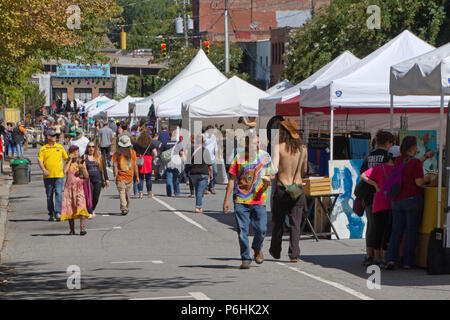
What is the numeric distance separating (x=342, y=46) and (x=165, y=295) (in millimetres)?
33053

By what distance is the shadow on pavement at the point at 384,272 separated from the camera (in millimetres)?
10227

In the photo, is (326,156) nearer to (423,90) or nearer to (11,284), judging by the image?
(423,90)

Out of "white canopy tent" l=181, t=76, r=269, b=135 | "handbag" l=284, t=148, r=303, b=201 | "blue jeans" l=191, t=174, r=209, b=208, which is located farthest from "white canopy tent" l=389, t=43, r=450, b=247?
"white canopy tent" l=181, t=76, r=269, b=135

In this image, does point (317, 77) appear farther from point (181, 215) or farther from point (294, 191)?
point (294, 191)

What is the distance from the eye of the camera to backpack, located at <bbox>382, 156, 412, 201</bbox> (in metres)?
11.1

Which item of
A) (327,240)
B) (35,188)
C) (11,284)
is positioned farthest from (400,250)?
(35,188)

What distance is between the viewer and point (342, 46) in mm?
41156

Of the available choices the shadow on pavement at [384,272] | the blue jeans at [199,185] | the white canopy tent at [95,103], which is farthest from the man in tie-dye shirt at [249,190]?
the white canopy tent at [95,103]

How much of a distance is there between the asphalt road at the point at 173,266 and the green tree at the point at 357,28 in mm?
23099

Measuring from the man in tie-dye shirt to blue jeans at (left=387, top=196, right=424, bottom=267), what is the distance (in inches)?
63.5

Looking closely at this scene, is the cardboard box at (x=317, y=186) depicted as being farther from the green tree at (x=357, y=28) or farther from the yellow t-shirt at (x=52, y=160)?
the green tree at (x=357, y=28)

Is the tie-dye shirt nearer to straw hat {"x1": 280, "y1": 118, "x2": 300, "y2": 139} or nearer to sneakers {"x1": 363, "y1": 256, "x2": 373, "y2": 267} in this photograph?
straw hat {"x1": 280, "y1": 118, "x2": 300, "y2": 139}

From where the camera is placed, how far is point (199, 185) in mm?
19297

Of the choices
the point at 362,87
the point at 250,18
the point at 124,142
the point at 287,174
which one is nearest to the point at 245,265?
the point at 287,174
